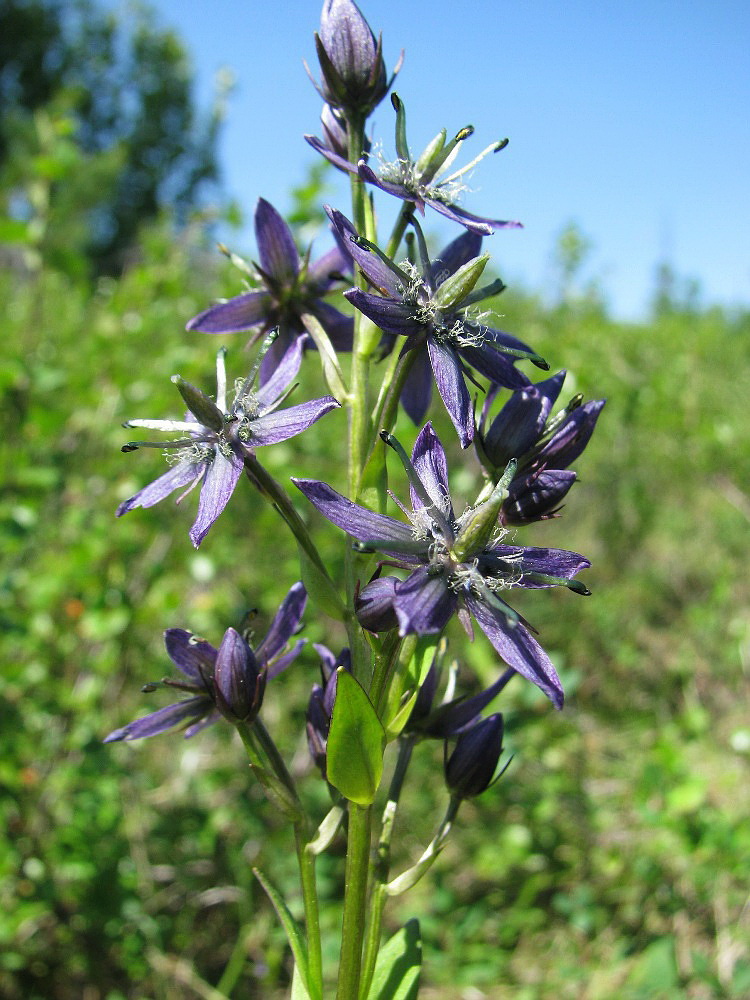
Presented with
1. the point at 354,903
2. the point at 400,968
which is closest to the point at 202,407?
the point at 354,903

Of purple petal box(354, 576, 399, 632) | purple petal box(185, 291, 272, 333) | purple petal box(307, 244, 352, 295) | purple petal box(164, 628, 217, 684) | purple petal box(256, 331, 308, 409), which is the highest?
purple petal box(185, 291, 272, 333)

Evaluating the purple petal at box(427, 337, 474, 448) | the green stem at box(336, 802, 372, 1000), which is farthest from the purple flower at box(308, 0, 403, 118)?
the green stem at box(336, 802, 372, 1000)

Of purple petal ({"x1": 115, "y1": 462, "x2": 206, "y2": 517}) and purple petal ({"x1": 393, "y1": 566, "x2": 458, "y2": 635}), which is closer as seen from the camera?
purple petal ({"x1": 393, "y1": 566, "x2": 458, "y2": 635})

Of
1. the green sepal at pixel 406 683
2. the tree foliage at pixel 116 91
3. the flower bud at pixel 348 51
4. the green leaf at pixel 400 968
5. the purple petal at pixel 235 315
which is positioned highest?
the tree foliage at pixel 116 91

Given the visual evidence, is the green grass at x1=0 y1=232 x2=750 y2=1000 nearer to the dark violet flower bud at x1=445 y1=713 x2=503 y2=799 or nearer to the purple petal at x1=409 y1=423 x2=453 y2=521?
the dark violet flower bud at x1=445 y1=713 x2=503 y2=799

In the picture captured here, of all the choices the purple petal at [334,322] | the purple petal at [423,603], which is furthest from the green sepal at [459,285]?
the purple petal at [423,603]

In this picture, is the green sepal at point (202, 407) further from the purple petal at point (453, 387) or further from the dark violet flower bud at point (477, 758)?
the dark violet flower bud at point (477, 758)

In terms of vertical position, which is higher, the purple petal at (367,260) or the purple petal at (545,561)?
the purple petal at (367,260)
